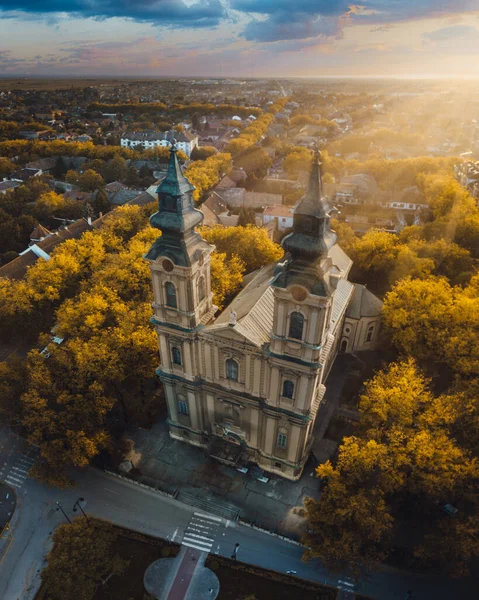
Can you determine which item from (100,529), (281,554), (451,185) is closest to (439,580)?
(281,554)

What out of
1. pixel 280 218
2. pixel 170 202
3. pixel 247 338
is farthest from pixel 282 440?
pixel 280 218

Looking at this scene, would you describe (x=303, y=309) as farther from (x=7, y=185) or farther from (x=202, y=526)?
(x=7, y=185)

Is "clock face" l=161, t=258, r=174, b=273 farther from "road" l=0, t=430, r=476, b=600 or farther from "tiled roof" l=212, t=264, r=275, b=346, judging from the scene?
"road" l=0, t=430, r=476, b=600

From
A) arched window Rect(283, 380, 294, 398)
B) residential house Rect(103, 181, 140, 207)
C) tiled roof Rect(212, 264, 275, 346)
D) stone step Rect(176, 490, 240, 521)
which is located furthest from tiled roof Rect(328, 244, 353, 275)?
residential house Rect(103, 181, 140, 207)

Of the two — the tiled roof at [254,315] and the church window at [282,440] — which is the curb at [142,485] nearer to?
the church window at [282,440]

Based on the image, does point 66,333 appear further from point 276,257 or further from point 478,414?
point 478,414
